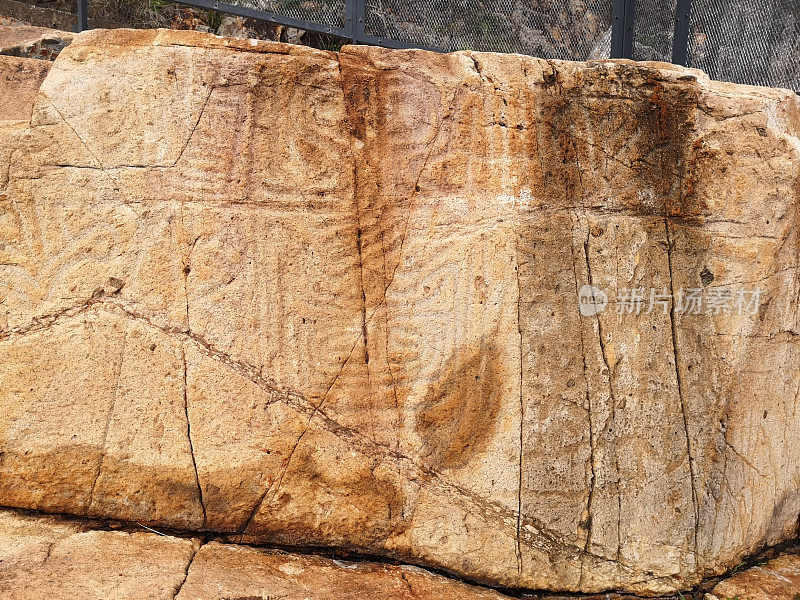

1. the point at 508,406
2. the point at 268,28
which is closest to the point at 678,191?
the point at 508,406

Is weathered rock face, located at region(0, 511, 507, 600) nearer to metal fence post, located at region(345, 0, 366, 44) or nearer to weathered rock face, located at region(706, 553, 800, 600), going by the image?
weathered rock face, located at region(706, 553, 800, 600)

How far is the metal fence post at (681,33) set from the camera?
11.7ft

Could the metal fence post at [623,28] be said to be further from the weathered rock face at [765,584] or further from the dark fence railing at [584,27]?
the weathered rock face at [765,584]

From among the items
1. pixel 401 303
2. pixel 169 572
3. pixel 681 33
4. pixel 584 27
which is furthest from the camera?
pixel 584 27

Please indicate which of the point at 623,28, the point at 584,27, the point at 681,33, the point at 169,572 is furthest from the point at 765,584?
the point at 584,27

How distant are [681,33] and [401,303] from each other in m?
2.23

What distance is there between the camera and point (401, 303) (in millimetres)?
2619

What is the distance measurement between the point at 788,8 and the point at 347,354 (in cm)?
292

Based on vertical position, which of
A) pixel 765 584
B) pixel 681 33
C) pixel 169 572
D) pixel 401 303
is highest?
A: pixel 681 33

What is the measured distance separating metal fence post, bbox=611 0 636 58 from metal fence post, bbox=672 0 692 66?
24cm

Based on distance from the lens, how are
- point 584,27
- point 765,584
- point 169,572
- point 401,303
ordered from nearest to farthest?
point 169,572
point 401,303
point 765,584
point 584,27

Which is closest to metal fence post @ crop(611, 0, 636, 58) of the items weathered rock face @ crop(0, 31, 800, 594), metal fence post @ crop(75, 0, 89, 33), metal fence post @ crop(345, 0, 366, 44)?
weathered rock face @ crop(0, 31, 800, 594)

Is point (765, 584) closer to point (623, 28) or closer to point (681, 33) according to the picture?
point (681, 33)

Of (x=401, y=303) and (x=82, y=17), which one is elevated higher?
(x=82, y=17)
